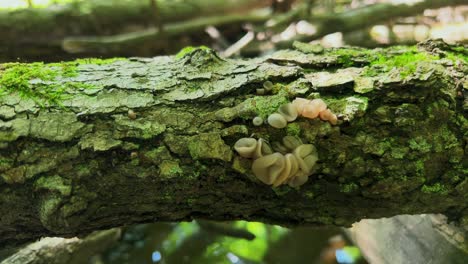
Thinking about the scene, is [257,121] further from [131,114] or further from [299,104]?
[131,114]

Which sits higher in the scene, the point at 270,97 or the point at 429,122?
the point at 270,97

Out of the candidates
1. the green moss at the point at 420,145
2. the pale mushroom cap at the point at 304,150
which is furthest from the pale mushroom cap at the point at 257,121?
the green moss at the point at 420,145

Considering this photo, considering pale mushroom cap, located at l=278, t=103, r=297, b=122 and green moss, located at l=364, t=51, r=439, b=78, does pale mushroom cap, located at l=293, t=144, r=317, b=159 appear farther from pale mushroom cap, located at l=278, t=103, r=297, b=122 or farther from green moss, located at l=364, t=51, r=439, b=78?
green moss, located at l=364, t=51, r=439, b=78

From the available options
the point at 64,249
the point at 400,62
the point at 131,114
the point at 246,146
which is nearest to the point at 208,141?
the point at 246,146

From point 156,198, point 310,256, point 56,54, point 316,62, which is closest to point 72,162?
point 156,198

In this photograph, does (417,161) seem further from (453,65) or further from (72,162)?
(72,162)

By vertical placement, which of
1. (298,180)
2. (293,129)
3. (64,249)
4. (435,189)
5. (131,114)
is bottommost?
(64,249)
